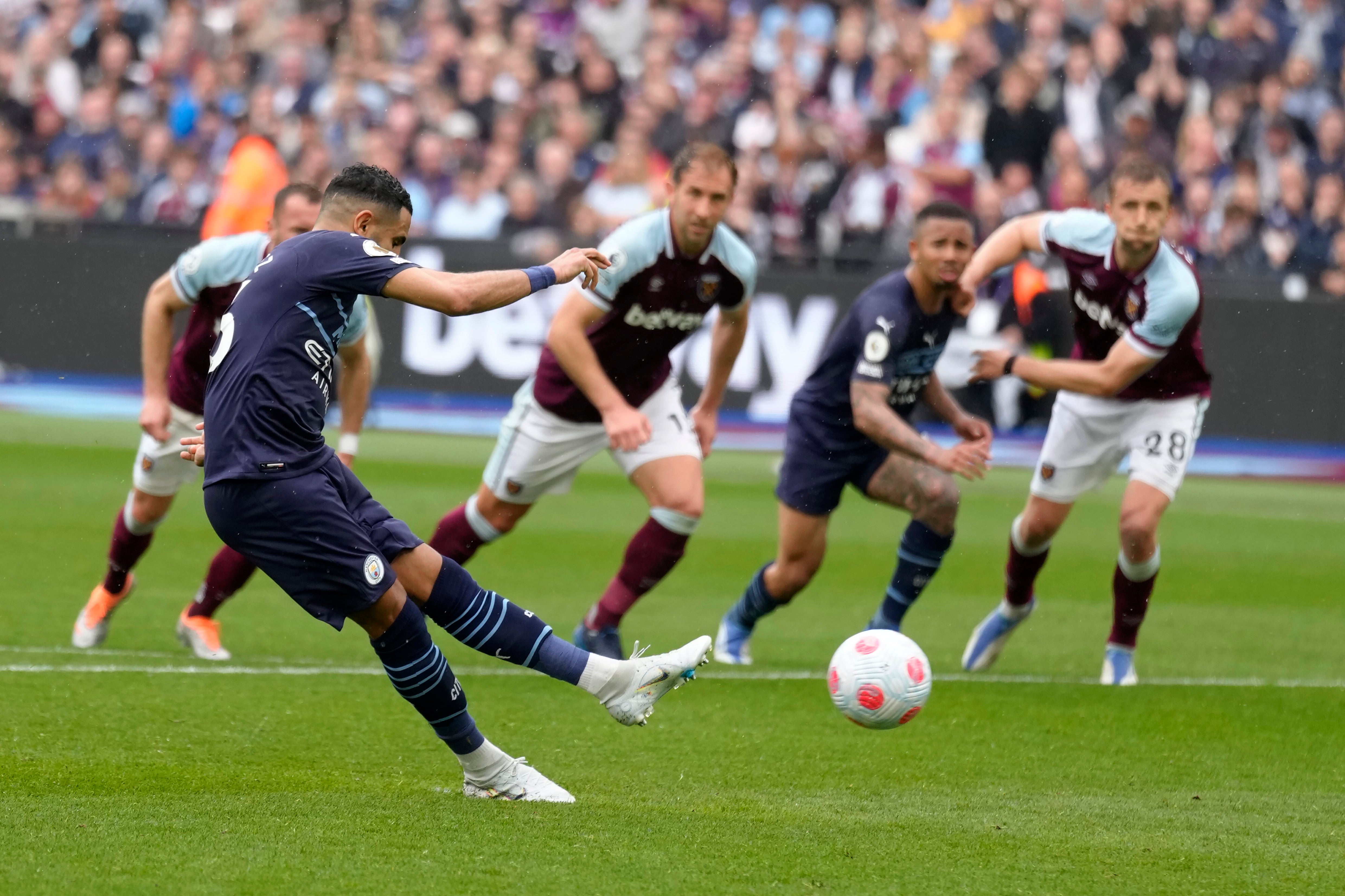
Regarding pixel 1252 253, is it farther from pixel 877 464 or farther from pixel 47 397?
pixel 47 397

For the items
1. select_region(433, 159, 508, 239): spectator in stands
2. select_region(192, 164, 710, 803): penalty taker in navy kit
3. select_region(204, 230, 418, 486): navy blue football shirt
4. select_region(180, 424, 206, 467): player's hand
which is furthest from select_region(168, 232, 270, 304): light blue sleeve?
select_region(433, 159, 508, 239): spectator in stands

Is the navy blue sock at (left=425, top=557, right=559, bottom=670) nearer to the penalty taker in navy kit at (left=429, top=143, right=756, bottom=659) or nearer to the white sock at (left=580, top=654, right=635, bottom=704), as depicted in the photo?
the white sock at (left=580, top=654, right=635, bottom=704)

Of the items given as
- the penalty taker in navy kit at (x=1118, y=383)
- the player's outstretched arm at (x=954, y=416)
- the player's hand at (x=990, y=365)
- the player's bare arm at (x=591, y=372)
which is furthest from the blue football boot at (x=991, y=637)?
the player's bare arm at (x=591, y=372)

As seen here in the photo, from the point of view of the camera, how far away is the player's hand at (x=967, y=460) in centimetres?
646

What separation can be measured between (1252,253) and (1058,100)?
274 cm

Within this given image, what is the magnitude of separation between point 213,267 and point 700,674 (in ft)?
8.62

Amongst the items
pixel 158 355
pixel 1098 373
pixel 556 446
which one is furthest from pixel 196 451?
pixel 1098 373

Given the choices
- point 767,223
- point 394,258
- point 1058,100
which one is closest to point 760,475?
point 767,223

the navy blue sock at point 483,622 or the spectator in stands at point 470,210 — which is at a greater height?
the navy blue sock at point 483,622

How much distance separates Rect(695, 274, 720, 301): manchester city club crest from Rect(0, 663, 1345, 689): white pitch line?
1614 millimetres

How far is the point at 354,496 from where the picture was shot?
478 cm

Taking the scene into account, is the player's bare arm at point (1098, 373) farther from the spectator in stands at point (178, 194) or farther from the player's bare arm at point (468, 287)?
the spectator in stands at point (178, 194)

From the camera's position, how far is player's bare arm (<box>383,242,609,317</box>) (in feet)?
14.4

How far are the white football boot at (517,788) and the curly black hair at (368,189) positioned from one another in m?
1.61
